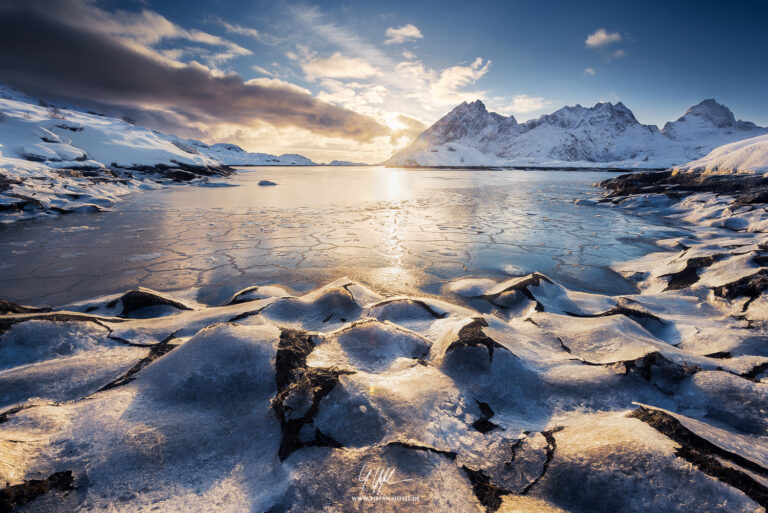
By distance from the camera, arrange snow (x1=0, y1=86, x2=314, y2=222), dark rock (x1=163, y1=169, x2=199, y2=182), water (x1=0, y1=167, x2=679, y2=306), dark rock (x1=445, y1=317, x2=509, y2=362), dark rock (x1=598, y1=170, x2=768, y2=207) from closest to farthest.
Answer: dark rock (x1=445, y1=317, x2=509, y2=362)
water (x1=0, y1=167, x2=679, y2=306)
dark rock (x1=598, y1=170, x2=768, y2=207)
snow (x1=0, y1=86, x2=314, y2=222)
dark rock (x1=163, y1=169, x2=199, y2=182)

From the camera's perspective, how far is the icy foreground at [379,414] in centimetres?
117

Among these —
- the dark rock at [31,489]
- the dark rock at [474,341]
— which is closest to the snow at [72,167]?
the dark rock at [31,489]

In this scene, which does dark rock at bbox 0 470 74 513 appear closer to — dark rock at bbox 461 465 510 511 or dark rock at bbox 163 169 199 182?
dark rock at bbox 461 465 510 511

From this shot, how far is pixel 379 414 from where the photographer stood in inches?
60.2

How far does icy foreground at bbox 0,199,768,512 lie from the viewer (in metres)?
1.17

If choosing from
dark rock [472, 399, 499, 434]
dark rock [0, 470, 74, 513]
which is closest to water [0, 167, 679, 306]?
dark rock [472, 399, 499, 434]

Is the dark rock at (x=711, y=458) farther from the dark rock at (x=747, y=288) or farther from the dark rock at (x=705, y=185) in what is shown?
the dark rock at (x=705, y=185)

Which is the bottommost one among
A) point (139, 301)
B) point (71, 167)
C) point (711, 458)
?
point (139, 301)

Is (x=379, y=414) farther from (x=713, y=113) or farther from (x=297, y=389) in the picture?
(x=713, y=113)

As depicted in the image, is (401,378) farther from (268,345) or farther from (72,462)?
(72,462)

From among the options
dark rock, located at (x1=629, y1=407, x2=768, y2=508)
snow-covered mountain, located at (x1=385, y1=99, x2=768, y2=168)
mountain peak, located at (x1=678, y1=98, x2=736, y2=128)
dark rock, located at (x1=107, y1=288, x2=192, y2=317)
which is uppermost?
mountain peak, located at (x1=678, y1=98, x2=736, y2=128)

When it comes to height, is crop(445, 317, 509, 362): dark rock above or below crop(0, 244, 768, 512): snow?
above

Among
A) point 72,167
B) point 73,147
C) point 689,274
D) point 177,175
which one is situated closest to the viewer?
point 689,274

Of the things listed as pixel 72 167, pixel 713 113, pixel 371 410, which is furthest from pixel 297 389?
pixel 713 113
